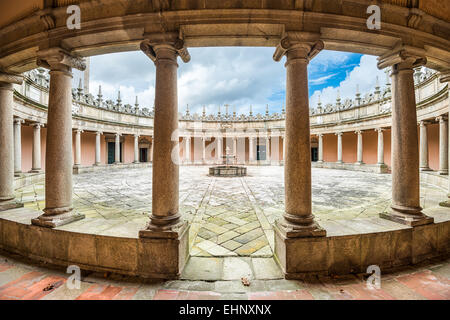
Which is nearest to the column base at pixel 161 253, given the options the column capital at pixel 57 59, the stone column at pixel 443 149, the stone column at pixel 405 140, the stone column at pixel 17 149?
the column capital at pixel 57 59

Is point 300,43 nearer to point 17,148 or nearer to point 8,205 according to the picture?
point 8,205

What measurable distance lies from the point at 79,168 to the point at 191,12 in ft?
53.4

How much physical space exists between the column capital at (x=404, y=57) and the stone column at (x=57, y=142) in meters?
5.68

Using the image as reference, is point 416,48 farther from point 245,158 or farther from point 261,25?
point 245,158

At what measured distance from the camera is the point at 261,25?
9.43 feet

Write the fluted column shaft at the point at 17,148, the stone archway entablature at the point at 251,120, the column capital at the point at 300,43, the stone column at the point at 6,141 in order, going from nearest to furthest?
the column capital at the point at 300,43, the stone column at the point at 6,141, the fluted column shaft at the point at 17,148, the stone archway entablature at the point at 251,120

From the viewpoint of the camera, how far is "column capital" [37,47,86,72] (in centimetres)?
317

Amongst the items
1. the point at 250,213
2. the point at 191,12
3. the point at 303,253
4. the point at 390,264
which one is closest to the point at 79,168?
the point at 250,213

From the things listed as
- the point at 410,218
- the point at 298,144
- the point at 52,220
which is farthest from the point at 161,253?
the point at 410,218

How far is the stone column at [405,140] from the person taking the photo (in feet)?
10.6

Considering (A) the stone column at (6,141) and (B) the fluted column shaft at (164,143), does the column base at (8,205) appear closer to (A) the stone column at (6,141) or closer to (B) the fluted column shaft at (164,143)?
(A) the stone column at (6,141)

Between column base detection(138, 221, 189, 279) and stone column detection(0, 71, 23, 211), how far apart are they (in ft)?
12.1

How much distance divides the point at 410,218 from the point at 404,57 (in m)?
2.72
